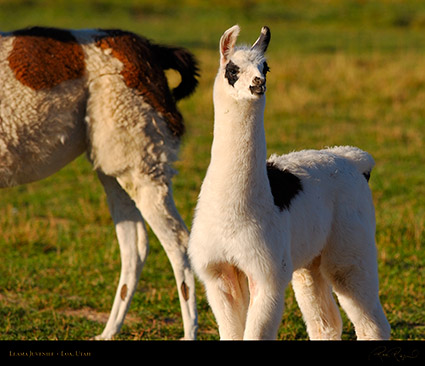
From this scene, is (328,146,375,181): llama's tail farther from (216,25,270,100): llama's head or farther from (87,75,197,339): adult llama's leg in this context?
(87,75,197,339): adult llama's leg

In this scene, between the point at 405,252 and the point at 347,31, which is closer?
the point at 405,252

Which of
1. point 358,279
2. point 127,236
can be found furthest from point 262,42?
point 127,236

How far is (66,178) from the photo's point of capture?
33.8ft

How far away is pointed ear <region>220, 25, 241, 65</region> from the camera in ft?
11.8

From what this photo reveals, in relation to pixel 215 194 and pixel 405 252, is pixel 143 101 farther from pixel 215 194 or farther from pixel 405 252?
pixel 405 252

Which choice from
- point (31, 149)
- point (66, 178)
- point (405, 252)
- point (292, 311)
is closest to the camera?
point (31, 149)

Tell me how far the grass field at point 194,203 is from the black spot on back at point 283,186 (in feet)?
5.73

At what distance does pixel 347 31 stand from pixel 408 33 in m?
2.60

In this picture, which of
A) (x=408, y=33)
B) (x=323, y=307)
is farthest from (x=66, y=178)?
(x=408, y=33)

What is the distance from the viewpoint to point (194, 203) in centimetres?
876

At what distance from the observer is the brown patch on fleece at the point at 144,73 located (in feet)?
18.2

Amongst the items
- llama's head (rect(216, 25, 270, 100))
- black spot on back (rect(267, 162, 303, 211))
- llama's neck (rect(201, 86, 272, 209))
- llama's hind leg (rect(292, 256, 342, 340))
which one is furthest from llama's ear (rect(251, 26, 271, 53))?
llama's hind leg (rect(292, 256, 342, 340))

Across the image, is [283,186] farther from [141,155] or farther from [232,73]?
[141,155]

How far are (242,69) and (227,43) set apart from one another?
0.24m
